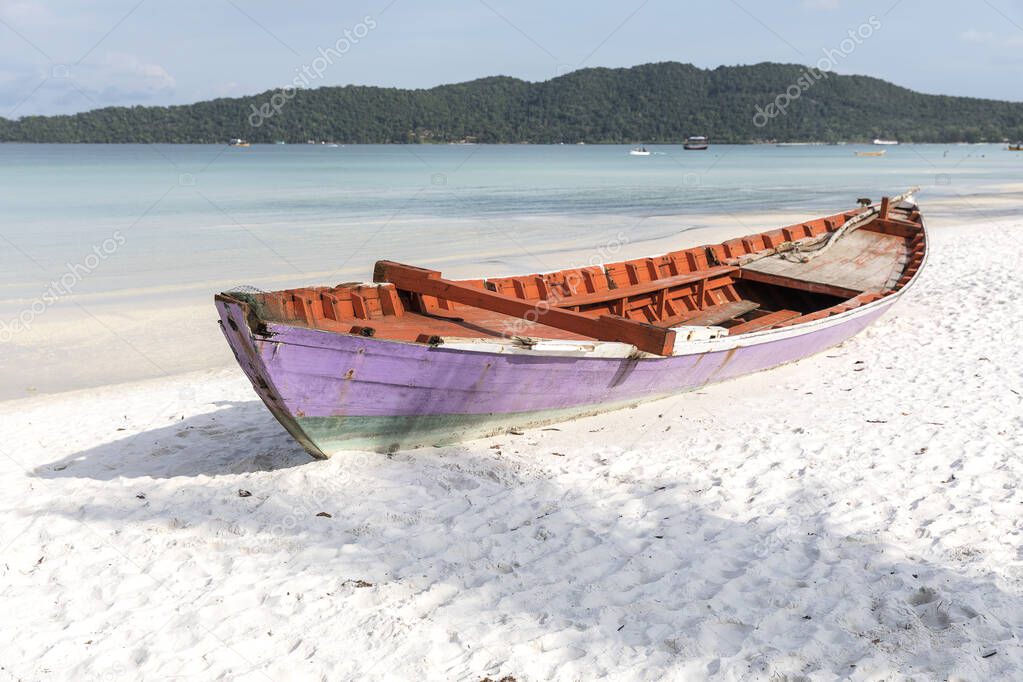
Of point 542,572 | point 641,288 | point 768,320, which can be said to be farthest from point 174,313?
point 542,572

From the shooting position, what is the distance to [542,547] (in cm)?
442

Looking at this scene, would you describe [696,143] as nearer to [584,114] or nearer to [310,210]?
[584,114]

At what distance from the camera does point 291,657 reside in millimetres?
3463

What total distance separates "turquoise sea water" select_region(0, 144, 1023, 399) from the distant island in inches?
2631

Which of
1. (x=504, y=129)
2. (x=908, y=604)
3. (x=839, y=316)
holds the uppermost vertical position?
(x=504, y=129)

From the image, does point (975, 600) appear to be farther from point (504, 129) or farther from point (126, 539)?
point (504, 129)

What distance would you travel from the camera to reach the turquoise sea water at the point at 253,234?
33.6 ft

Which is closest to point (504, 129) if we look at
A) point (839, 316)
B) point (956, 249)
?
point (956, 249)

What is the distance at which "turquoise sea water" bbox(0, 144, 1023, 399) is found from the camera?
1023 centimetres

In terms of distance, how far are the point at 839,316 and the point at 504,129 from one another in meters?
121

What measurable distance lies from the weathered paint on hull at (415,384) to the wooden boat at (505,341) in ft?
0.04

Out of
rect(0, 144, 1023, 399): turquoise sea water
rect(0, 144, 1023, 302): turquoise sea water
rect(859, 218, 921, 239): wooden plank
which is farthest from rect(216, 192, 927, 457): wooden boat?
rect(0, 144, 1023, 302): turquoise sea water

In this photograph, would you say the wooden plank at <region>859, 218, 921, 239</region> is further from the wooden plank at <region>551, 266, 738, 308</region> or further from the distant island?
the distant island

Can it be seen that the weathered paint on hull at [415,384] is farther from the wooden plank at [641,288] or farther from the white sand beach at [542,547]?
the wooden plank at [641,288]
